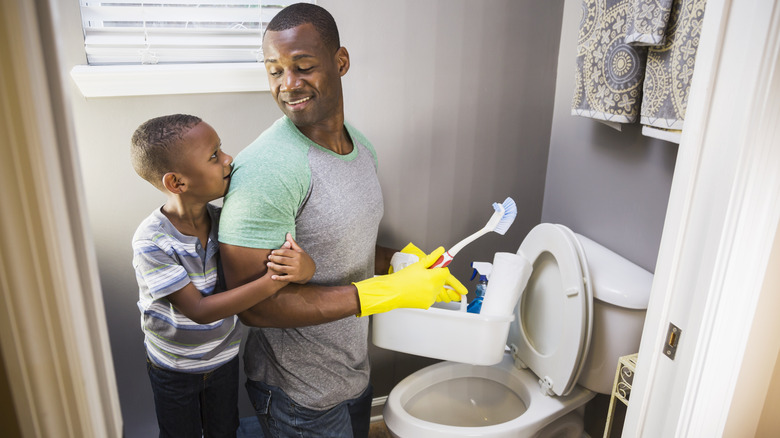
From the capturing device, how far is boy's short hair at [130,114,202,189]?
3.08 feet

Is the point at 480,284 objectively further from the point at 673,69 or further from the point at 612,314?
the point at 673,69

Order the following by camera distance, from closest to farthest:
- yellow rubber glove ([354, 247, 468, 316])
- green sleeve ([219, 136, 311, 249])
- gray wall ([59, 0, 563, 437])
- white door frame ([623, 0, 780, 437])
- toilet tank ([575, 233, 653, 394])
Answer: white door frame ([623, 0, 780, 437]) < green sleeve ([219, 136, 311, 249]) < yellow rubber glove ([354, 247, 468, 316]) < toilet tank ([575, 233, 653, 394]) < gray wall ([59, 0, 563, 437])

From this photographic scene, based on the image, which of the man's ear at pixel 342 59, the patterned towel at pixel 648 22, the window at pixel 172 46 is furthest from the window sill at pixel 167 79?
the patterned towel at pixel 648 22

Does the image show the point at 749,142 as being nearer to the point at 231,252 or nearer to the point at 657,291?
the point at 657,291

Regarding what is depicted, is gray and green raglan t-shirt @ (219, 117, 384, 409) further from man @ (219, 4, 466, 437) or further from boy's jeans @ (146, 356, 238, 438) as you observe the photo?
boy's jeans @ (146, 356, 238, 438)

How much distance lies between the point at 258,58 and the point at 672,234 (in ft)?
3.62

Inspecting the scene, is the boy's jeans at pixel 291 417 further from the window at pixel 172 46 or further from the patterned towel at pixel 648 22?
the patterned towel at pixel 648 22

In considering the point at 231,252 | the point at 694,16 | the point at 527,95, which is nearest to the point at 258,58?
the point at 231,252

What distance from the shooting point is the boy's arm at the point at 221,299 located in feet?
2.93

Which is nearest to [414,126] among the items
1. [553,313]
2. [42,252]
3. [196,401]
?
[553,313]

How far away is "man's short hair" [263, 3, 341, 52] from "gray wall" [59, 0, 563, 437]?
289 mm

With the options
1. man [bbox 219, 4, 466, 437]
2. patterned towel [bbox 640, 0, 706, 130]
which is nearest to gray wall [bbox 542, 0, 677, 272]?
patterned towel [bbox 640, 0, 706, 130]

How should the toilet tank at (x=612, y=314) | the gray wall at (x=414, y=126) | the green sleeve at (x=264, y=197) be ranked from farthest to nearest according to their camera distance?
the gray wall at (x=414, y=126) < the toilet tank at (x=612, y=314) < the green sleeve at (x=264, y=197)

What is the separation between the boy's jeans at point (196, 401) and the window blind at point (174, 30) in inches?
29.7
